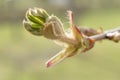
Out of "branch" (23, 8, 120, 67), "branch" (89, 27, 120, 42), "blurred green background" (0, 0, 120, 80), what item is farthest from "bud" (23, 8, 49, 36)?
"blurred green background" (0, 0, 120, 80)

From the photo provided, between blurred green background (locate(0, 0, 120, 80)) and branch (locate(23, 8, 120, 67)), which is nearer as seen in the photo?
branch (locate(23, 8, 120, 67))

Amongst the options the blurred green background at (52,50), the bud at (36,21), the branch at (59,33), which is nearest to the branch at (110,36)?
Result: the branch at (59,33)

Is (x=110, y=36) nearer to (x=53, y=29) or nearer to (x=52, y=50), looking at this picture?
(x=53, y=29)

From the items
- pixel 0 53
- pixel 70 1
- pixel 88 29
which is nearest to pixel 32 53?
pixel 0 53

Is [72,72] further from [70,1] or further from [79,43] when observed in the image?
[79,43]

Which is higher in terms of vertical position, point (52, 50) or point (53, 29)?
point (53, 29)

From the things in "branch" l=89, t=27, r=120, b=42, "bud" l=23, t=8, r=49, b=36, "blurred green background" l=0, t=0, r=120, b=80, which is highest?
"bud" l=23, t=8, r=49, b=36

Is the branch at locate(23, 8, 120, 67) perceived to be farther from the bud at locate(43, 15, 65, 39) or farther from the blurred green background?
the blurred green background

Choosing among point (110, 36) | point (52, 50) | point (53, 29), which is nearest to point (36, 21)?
point (53, 29)

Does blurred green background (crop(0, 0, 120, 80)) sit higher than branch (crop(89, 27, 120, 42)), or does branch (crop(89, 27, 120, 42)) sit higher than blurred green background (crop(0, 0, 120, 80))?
branch (crop(89, 27, 120, 42))
